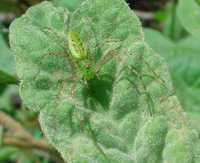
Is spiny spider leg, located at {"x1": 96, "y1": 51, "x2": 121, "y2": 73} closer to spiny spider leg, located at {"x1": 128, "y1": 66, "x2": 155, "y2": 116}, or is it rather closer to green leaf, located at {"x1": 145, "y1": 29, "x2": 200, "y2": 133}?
spiny spider leg, located at {"x1": 128, "y1": 66, "x2": 155, "y2": 116}

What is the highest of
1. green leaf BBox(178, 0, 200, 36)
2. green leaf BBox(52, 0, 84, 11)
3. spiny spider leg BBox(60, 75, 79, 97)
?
spiny spider leg BBox(60, 75, 79, 97)

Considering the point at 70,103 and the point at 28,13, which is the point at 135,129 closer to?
the point at 70,103

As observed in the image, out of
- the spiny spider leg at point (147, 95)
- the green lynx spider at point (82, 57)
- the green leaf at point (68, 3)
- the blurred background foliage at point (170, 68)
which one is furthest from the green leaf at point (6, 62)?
the spiny spider leg at point (147, 95)

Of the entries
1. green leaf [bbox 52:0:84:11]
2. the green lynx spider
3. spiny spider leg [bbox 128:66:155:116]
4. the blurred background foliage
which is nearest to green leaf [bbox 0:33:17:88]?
the blurred background foliage

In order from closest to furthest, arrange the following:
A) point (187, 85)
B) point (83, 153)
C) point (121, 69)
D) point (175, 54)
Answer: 1. point (83, 153)
2. point (121, 69)
3. point (187, 85)
4. point (175, 54)

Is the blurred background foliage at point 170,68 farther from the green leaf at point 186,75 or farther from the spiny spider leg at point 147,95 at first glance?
the spiny spider leg at point 147,95

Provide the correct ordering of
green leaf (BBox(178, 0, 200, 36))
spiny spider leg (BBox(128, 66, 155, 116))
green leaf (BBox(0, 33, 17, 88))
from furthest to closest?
green leaf (BBox(178, 0, 200, 36)), green leaf (BBox(0, 33, 17, 88)), spiny spider leg (BBox(128, 66, 155, 116))

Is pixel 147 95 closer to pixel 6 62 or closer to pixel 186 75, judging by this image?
pixel 186 75

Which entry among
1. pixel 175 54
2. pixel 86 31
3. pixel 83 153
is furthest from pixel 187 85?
pixel 83 153
